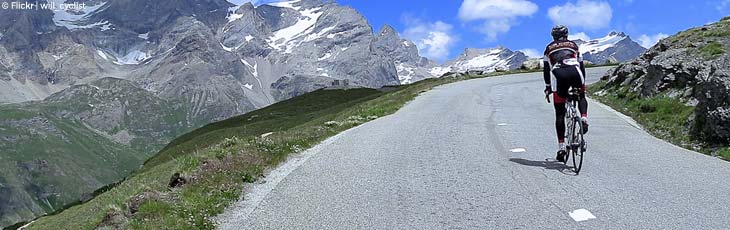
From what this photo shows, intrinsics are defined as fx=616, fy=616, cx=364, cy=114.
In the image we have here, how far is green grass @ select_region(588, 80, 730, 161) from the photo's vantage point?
1678 centimetres

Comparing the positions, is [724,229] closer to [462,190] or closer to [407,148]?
[462,190]

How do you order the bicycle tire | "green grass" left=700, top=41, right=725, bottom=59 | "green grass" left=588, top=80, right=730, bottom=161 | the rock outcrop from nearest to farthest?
the bicycle tire
the rock outcrop
"green grass" left=588, top=80, right=730, bottom=161
"green grass" left=700, top=41, right=725, bottom=59

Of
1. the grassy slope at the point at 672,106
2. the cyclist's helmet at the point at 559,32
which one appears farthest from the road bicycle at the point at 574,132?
the grassy slope at the point at 672,106

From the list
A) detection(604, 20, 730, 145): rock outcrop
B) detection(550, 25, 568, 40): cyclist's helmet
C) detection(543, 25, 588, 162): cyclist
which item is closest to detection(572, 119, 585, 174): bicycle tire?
detection(543, 25, 588, 162): cyclist

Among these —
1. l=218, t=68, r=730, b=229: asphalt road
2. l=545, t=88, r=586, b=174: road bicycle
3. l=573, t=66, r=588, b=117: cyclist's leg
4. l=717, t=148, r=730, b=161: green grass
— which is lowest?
l=218, t=68, r=730, b=229: asphalt road

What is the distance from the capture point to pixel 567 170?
1219cm

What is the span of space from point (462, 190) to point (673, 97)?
1489cm

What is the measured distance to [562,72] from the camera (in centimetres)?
1234

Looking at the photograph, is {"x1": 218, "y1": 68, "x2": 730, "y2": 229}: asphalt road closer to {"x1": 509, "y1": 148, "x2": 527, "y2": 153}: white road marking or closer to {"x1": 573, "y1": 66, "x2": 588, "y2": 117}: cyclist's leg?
{"x1": 509, "y1": 148, "x2": 527, "y2": 153}: white road marking

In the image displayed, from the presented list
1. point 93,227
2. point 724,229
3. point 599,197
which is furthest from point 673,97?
point 93,227

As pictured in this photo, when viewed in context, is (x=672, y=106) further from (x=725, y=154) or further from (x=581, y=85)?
(x=581, y=85)

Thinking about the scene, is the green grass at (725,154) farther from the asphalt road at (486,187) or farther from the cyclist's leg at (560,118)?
the cyclist's leg at (560,118)

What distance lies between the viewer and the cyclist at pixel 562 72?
12.3 m

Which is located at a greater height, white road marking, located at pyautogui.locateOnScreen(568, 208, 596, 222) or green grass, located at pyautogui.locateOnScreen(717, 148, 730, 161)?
green grass, located at pyautogui.locateOnScreen(717, 148, 730, 161)
